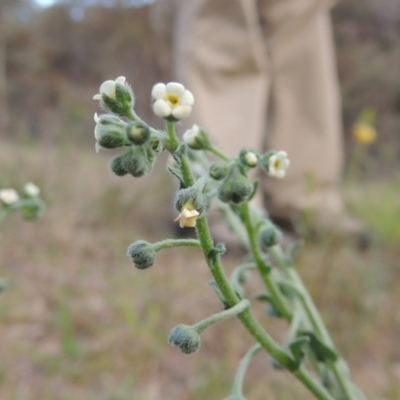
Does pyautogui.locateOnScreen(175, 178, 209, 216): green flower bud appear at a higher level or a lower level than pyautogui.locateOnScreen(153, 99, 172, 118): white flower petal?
lower

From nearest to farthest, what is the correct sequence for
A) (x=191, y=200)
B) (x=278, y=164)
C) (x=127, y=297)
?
(x=191, y=200), (x=278, y=164), (x=127, y=297)

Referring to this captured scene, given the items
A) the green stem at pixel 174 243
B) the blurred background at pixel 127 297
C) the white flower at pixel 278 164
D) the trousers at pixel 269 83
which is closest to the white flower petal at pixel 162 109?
the green stem at pixel 174 243

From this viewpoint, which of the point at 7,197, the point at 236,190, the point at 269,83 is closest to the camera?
the point at 236,190

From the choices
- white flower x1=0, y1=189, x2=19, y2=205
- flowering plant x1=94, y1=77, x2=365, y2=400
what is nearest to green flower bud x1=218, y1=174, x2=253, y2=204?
flowering plant x1=94, y1=77, x2=365, y2=400

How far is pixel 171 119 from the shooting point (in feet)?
1.78

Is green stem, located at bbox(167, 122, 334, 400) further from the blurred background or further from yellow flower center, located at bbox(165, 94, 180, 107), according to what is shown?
the blurred background

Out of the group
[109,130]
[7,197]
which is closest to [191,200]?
[109,130]

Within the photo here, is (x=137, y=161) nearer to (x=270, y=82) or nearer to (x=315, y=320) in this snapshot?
(x=315, y=320)

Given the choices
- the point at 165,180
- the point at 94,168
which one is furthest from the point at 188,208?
the point at 94,168

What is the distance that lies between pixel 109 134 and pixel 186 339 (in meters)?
0.20

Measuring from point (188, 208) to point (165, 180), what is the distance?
302 cm

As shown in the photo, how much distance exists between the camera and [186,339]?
1.85 ft

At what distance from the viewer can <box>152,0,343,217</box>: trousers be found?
3061 millimetres

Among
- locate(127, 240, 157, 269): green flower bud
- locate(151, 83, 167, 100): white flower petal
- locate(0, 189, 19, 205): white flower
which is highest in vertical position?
locate(0, 189, 19, 205): white flower
